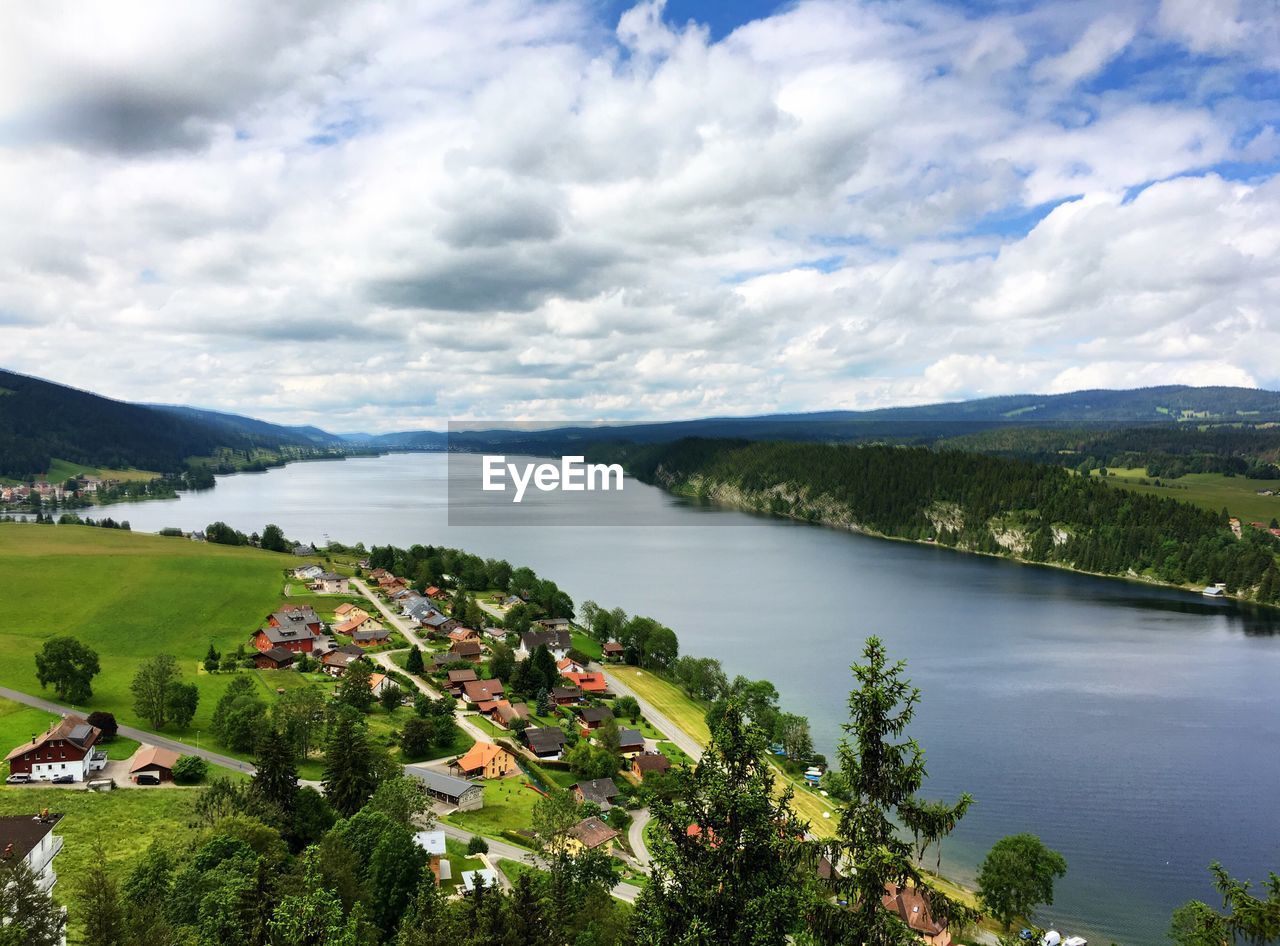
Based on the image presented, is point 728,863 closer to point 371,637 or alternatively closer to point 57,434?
point 371,637

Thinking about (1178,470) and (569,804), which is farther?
(1178,470)

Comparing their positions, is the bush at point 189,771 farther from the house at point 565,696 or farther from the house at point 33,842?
the house at point 565,696

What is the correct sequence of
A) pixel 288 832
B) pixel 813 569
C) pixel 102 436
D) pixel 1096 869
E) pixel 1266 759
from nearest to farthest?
pixel 288 832, pixel 1096 869, pixel 1266 759, pixel 813 569, pixel 102 436

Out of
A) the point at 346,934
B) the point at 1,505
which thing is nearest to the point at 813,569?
the point at 346,934

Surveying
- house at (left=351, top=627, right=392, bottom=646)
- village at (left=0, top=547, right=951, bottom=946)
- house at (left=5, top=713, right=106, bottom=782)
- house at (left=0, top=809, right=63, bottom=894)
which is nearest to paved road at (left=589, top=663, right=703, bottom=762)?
village at (left=0, top=547, right=951, bottom=946)

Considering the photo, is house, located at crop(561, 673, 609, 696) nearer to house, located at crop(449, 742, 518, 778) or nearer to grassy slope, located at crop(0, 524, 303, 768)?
house, located at crop(449, 742, 518, 778)

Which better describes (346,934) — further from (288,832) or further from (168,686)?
(168,686)
